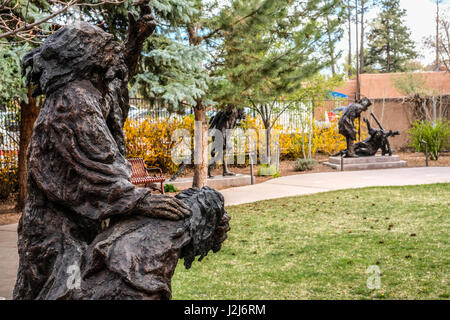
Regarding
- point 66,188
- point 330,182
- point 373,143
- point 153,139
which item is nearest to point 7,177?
point 153,139

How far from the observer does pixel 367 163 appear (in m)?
16.3

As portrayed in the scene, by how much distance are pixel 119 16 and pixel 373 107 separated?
18873 mm

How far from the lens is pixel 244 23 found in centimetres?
877

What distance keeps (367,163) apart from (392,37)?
30927 millimetres

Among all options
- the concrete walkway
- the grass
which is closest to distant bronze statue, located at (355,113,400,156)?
the concrete walkway

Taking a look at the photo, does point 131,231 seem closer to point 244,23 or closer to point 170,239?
point 170,239

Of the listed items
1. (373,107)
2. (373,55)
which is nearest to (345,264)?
(373,107)

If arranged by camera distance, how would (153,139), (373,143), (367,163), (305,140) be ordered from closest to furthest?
(153,139) → (367,163) → (373,143) → (305,140)

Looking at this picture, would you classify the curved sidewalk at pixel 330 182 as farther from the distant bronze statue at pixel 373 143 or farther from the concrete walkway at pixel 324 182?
the distant bronze statue at pixel 373 143

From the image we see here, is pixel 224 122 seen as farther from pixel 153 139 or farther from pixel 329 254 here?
pixel 329 254

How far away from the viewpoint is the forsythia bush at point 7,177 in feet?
35.0

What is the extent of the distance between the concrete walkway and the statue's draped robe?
5.29 m

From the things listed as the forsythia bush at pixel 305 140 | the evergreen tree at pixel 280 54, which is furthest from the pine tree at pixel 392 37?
the evergreen tree at pixel 280 54

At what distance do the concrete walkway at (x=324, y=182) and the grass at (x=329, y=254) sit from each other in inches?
62.9
